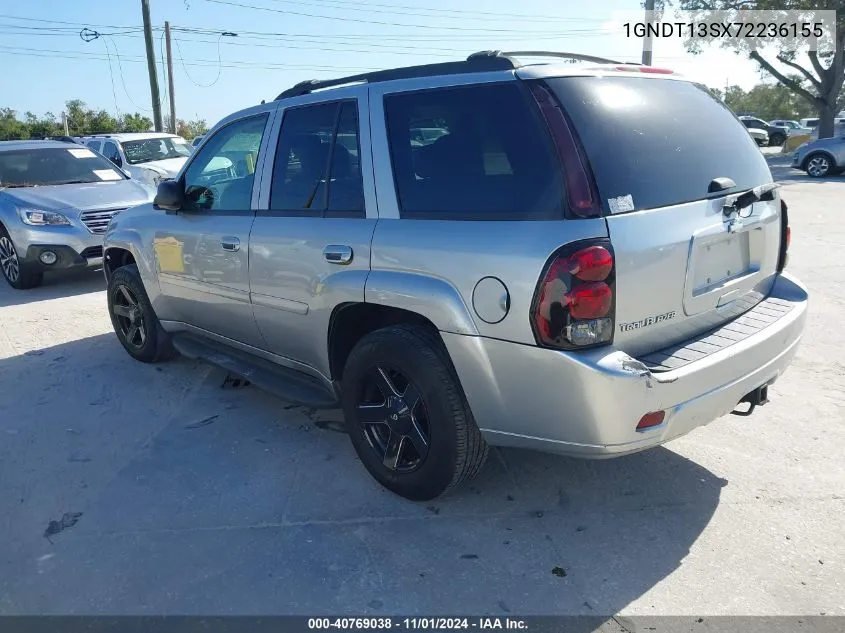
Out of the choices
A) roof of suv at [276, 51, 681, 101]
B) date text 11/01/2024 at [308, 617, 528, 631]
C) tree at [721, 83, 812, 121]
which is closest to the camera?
date text 11/01/2024 at [308, 617, 528, 631]

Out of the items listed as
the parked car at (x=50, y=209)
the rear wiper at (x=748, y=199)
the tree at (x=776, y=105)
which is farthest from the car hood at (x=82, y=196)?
the tree at (x=776, y=105)

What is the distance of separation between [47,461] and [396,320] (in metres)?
2.19

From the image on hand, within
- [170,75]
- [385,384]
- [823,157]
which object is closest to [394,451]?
[385,384]

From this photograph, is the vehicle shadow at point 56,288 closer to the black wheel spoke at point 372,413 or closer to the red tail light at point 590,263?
the black wheel spoke at point 372,413

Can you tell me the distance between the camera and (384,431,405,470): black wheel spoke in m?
3.26

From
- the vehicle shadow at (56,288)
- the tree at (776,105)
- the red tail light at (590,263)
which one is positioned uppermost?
the tree at (776,105)

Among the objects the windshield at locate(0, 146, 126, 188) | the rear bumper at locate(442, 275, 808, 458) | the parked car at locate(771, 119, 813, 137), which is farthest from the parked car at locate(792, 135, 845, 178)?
the parked car at locate(771, 119, 813, 137)

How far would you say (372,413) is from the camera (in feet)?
10.9

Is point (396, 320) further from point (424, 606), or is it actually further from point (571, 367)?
point (424, 606)

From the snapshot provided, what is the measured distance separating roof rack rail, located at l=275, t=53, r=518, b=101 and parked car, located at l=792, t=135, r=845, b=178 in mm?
19906

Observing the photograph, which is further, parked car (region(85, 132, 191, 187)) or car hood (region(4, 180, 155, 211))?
parked car (region(85, 132, 191, 187))

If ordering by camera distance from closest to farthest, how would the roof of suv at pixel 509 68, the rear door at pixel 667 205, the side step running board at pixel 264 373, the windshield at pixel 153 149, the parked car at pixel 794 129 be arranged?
the rear door at pixel 667 205 < the roof of suv at pixel 509 68 < the side step running board at pixel 264 373 < the windshield at pixel 153 149 < the parked car at pixel 794 129

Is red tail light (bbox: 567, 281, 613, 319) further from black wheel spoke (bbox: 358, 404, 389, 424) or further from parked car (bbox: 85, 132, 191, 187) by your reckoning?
parked car (bbox: 85, 132, 191, 187)

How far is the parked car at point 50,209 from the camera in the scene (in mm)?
7801
